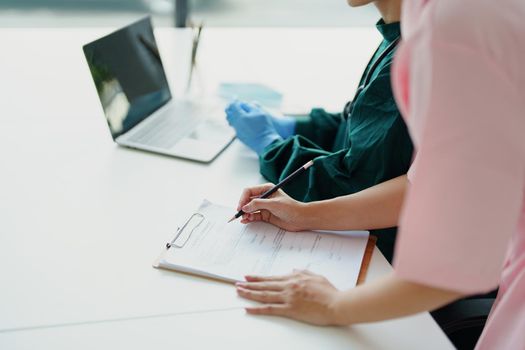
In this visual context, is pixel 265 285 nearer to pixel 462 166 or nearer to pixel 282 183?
pixel 282 183

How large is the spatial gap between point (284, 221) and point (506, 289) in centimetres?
40

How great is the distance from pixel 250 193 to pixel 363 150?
0.23 metres

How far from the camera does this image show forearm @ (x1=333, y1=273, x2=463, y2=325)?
71 cm

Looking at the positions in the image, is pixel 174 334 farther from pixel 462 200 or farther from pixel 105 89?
pixel 105 89

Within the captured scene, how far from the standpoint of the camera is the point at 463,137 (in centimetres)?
61

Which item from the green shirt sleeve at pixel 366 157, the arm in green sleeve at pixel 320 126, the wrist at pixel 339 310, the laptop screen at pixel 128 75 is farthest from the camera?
the arm in green sleeve at pixel 320 126

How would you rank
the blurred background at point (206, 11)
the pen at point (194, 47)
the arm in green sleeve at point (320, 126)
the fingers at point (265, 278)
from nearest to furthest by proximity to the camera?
the fingers at point (265, 278) → the arm in green sleeve at point (320, 126) → the pen at point (194, 47) → the blurred background at point (206, 11)

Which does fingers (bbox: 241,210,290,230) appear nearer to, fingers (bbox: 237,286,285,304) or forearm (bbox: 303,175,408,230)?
forearm (bbox: 303,175,408,230)

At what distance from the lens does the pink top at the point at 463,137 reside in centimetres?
61

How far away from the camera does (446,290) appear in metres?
0.69

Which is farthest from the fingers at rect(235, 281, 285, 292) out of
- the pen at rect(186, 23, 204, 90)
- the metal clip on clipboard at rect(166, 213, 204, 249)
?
the pen at rect(186, 23, 204, 90)

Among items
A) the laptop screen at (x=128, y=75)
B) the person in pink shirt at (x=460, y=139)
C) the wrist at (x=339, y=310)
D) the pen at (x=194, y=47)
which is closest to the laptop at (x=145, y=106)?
the laptop screen at (x=128, y=75)

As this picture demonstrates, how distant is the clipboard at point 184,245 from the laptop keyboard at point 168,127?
1.17ft

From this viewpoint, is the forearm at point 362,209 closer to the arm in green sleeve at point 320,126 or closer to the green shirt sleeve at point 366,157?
the green shirt sleeve at point 366,157
